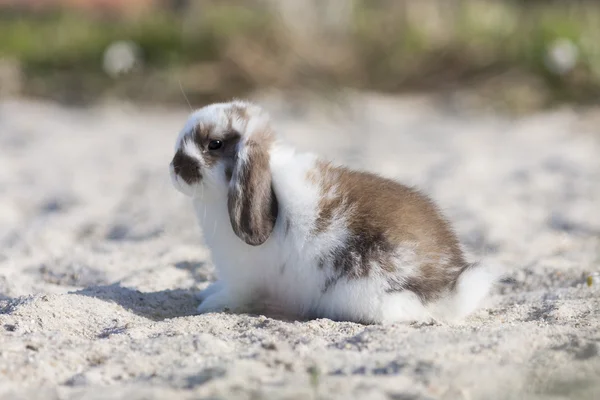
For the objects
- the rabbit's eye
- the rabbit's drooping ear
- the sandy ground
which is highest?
the rabbit's eye

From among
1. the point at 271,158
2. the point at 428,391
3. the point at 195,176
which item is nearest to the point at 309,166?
the point at 271,158

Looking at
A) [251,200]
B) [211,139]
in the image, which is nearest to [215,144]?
[211,139]

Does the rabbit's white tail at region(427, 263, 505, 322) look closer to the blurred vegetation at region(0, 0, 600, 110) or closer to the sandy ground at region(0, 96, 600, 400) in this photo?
the sandy ground at region(0, 96, 600, 400)

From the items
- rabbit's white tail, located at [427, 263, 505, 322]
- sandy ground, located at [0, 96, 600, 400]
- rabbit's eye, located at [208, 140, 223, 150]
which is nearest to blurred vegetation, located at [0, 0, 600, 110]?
sandy ground, located at [0, 96, 600, 400]

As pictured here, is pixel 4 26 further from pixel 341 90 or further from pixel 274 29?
pixel 341 90

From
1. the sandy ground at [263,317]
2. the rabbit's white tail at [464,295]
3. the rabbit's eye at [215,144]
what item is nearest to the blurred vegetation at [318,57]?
the sandy ground at [263,317]

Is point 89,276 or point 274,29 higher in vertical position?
point 274,29

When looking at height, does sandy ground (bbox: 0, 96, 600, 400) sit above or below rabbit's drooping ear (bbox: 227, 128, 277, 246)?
below
